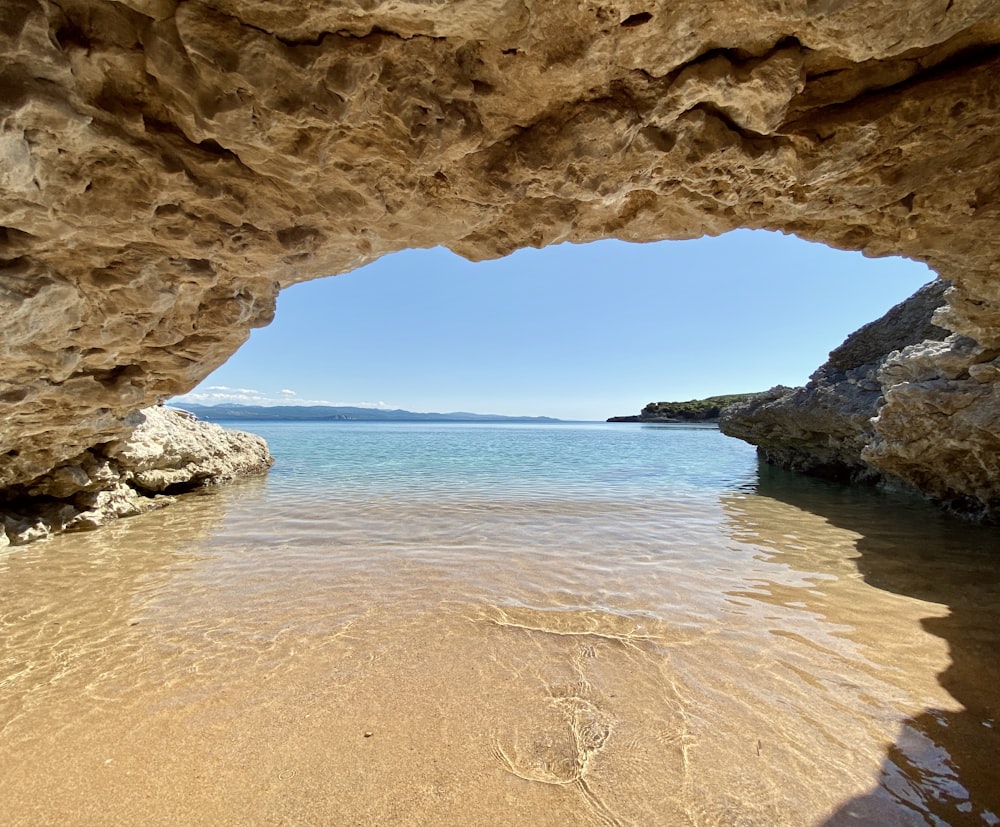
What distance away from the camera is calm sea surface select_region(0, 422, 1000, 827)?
97.0 inches

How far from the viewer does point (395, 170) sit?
312cm

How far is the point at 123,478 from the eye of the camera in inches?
389

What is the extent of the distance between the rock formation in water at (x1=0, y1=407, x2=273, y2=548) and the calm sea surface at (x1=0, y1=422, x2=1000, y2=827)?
3.72 ft

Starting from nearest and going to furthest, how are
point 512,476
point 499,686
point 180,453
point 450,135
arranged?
point 450,135 → point 499,686 → point 180,453 → point 512,476

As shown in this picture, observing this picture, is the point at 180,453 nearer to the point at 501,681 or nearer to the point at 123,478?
the point at 123,478

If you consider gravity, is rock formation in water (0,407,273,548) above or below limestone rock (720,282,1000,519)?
below

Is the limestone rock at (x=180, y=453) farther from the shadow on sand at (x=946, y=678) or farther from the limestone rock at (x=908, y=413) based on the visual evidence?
the limestone rock at (x=908, y=413)

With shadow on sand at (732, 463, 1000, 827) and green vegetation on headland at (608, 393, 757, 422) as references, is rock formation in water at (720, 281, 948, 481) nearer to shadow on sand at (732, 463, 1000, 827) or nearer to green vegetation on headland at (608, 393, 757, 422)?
shadow on sand at (732, 463, 1000, 827)

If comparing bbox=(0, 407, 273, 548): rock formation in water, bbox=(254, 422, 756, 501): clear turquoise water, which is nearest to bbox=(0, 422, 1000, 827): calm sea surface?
bbox=(0, 407, 273, 548): rock formation in water

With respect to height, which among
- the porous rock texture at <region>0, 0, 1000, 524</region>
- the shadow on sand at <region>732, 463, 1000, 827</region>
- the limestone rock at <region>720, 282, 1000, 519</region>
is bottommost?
the shadow on sand at <region>732, 463, 1000, 827</region>

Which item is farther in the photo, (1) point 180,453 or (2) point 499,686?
(1) point 180,453

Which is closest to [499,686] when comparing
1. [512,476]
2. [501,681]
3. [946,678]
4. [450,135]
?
[501,681]

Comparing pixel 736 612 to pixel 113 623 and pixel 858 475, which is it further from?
pixel 858 475

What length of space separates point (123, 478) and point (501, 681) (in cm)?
1033
